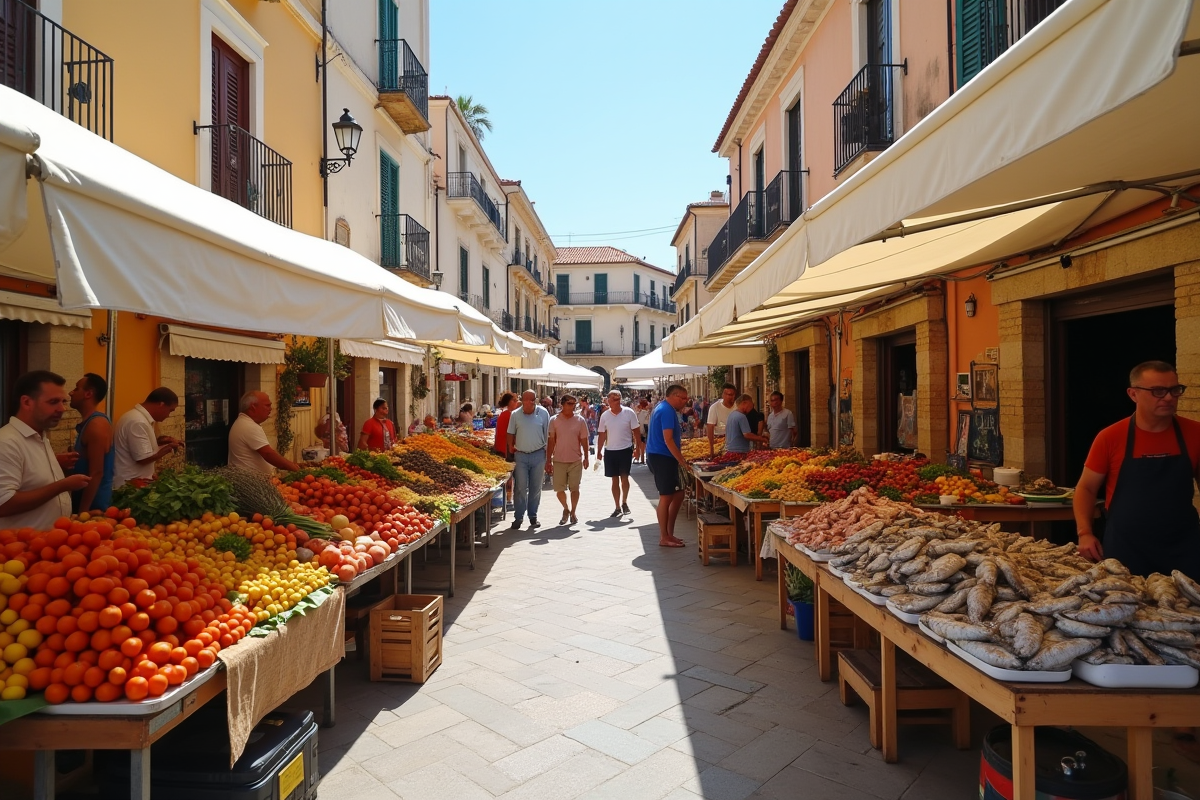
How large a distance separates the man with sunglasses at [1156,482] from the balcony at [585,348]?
50587mm

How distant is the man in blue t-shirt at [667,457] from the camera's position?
8.48m

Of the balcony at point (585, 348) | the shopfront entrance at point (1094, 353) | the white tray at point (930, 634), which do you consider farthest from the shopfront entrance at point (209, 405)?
the balcony at point (585, 348)

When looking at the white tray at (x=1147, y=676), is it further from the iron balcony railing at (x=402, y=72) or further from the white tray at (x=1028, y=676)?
the iron balcony railing at (x=402, y=72)

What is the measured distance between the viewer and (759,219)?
15.5 m

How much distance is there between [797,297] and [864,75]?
5.42 meters

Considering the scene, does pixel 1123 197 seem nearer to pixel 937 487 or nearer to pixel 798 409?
pixel 937 487

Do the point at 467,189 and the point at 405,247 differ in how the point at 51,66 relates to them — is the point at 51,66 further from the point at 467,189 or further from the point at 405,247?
the point at 467,189

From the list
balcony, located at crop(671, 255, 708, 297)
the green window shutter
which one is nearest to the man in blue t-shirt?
the green window shutter

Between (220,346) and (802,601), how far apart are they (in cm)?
684

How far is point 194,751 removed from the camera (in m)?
2.72

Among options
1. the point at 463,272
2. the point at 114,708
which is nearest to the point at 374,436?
the point at 114,708

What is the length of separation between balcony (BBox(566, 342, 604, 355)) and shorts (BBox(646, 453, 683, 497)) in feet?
149

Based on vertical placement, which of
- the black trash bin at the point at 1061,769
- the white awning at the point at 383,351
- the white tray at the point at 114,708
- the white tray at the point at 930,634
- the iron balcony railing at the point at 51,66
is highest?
the iron balcony railing at the point at 51,66

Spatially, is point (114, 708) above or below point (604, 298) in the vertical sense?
below
